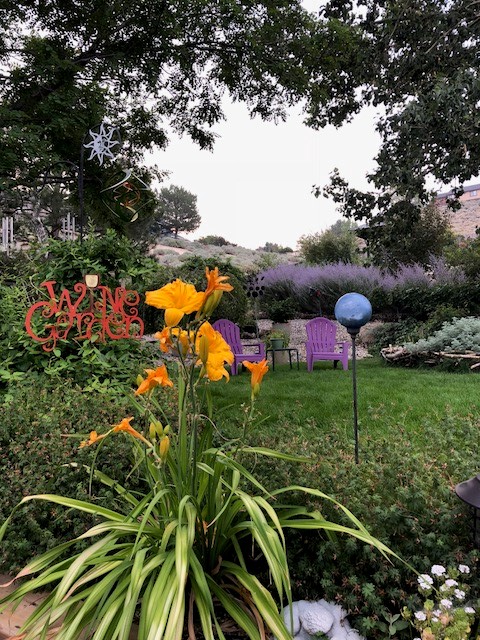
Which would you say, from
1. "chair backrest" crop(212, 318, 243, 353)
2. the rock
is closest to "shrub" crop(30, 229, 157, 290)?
"chair backrest" crop(212, 318, 243, 353)

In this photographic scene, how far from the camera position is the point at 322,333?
725 cm

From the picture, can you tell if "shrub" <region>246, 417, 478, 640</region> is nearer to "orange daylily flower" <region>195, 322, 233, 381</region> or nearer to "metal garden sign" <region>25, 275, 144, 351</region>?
"orange daylily flower" <region>195, 322, 233, 381</region>

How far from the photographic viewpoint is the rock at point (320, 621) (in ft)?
4.92

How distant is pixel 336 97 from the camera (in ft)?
31.7

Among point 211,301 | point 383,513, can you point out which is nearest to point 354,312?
point 383,513

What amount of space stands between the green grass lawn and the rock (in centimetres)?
177

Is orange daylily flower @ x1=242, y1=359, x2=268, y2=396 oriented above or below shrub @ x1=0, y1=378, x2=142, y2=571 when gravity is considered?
above

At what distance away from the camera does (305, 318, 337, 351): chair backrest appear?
283 inches

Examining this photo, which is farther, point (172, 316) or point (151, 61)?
point (151, 61)

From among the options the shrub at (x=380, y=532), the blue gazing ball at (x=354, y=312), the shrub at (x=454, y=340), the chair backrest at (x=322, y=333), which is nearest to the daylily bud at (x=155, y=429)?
the shrub at (x=380, y=532)

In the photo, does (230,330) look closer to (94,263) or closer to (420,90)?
(94,263)

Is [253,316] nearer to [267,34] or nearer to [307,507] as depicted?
[267,34]

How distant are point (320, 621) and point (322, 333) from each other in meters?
5.87

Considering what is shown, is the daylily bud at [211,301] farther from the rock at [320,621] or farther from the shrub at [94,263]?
the shrub at [94,263]
